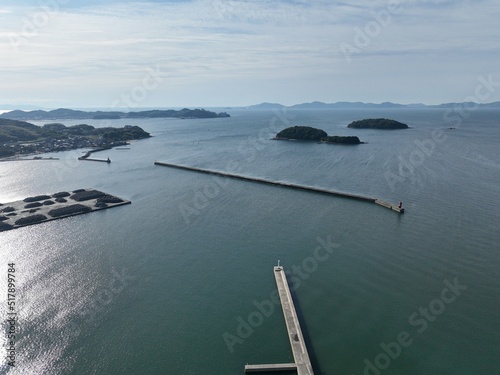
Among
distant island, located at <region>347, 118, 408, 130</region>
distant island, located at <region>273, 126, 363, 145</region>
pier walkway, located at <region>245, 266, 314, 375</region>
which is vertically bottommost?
distant island, located at <region>347, 118, 408, 130</region>

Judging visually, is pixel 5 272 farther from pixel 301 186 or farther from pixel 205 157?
pixel 205 157

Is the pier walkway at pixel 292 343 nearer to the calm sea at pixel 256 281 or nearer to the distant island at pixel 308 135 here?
the calm sea at pixel 256 281

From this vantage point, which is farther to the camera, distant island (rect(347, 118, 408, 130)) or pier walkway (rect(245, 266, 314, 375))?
distant island (rect(347, 118, 408, 130))

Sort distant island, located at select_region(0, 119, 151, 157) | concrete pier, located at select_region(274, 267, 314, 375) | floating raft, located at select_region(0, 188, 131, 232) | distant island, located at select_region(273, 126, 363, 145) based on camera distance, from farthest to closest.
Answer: distant island, located at select_region(273, 126, 363, 145) → distant island, located at select_region(0, 119, 151, 157) → floating raft, located at select_region(0, 188, 131, 232) → concrete pier, located at select_region(274, 267, 314, 375)

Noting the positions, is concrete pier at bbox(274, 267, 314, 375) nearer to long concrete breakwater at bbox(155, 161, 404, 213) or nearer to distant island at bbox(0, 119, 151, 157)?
long concrete breakwater at bbox(155, 161, 404, 213)

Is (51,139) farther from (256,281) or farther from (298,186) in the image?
(256,281)

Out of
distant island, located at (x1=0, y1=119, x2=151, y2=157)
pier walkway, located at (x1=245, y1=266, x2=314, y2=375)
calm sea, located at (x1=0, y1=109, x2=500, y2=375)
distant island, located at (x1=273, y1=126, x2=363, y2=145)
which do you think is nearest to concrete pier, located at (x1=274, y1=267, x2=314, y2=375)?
pier walkway, located at (x1=245, y1=266, x2=314, y2=375)

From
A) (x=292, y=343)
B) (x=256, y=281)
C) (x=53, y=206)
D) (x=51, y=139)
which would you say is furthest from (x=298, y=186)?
(x=51, y=139)
